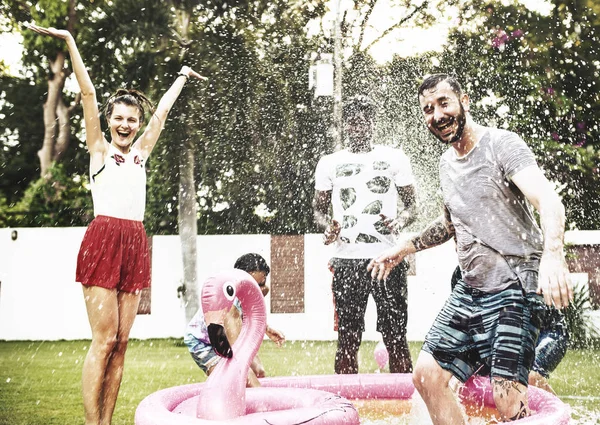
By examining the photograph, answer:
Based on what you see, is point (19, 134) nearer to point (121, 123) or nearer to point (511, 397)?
point (121, 123)

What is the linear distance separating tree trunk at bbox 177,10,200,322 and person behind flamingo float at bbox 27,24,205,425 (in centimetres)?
682

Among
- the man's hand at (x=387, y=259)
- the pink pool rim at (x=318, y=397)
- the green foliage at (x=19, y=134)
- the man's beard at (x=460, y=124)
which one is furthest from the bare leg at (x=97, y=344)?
the green foliage at (x=19, y=134)

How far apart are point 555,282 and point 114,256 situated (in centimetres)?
173

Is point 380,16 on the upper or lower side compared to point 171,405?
upper

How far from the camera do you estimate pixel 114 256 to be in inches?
109

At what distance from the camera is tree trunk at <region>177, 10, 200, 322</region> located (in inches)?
388

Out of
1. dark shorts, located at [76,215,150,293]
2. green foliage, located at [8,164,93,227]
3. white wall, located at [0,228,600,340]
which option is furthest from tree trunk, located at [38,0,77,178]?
dark shorts, located at [76,215,150,293]

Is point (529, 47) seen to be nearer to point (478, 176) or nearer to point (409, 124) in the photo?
point (409, 124)

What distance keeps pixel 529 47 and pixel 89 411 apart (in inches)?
381

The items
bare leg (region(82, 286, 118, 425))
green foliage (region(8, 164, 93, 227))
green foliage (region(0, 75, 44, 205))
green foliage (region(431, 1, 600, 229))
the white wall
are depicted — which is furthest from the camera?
green foliage (region(0, 75, 44, 205))

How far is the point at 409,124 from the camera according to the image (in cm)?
970

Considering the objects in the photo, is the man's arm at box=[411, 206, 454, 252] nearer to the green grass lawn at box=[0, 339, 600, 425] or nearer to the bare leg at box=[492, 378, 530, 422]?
the bare leg at box=[492, 378, 530, 422]

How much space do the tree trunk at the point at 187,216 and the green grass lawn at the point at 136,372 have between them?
0.77m

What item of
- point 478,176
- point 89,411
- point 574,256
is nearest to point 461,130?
point 478,176
